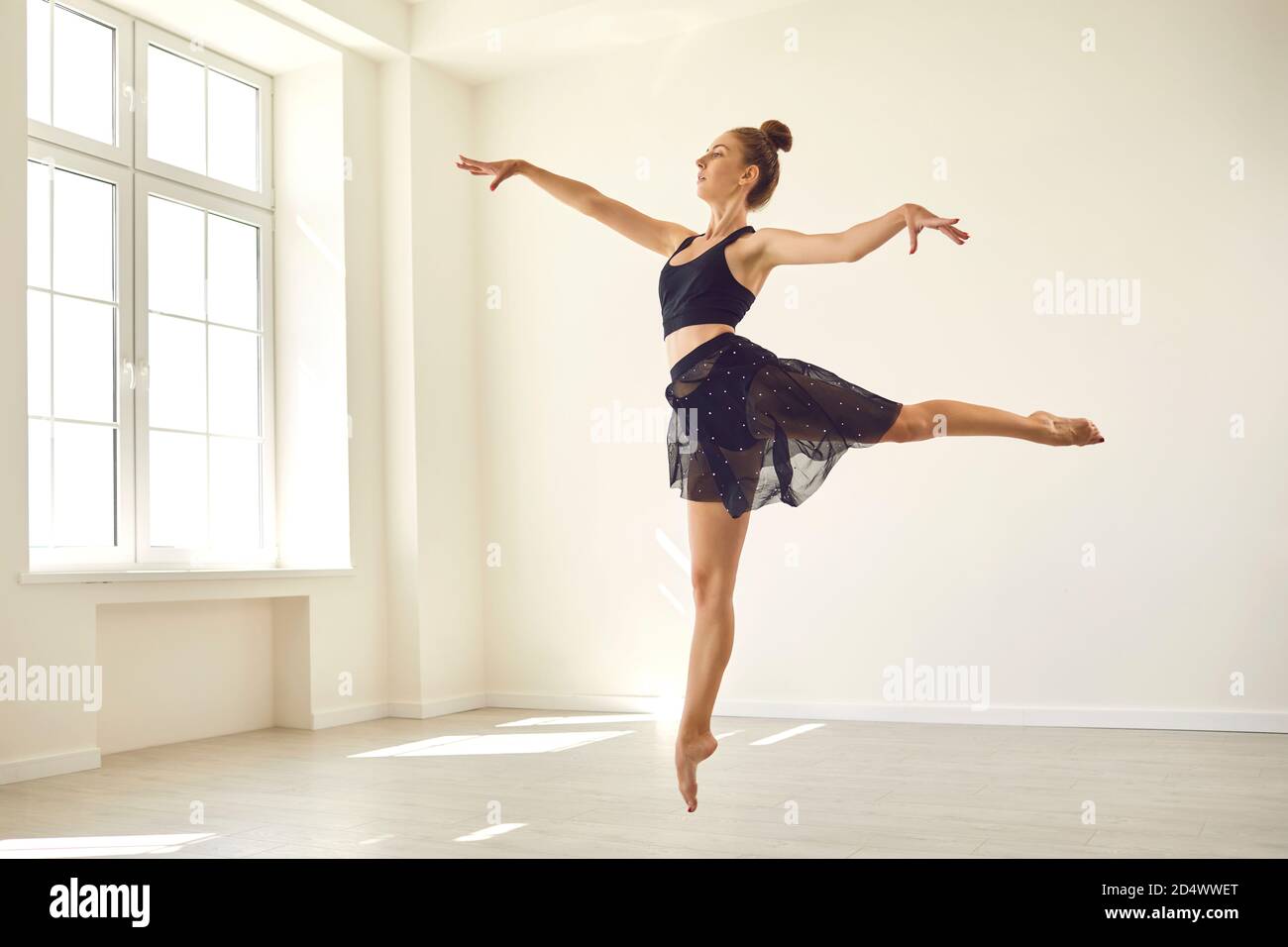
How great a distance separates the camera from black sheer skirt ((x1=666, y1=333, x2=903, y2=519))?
3266mm

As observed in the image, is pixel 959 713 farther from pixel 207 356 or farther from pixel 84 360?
pixel 84 360

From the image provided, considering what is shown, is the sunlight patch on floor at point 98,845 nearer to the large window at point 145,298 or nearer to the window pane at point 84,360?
the large window at point 145,298

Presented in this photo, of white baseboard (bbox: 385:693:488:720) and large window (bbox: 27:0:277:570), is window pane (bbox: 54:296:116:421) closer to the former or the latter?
large window (bbox: 27:0:277:570)

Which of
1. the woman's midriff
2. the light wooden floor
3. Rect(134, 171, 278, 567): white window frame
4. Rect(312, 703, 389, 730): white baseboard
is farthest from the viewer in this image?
Rect(312, 703, 389, 730): white baseboard

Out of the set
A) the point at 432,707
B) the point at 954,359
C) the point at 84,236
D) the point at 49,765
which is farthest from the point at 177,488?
the point at 954,359

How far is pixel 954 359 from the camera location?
5.35 m

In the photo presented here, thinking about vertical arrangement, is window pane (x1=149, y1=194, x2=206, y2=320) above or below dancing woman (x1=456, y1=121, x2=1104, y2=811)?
above

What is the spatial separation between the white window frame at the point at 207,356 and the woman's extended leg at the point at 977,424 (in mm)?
3513

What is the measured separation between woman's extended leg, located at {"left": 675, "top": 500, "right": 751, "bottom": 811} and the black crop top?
553mm

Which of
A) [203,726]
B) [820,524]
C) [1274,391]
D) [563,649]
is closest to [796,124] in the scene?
[820,524]

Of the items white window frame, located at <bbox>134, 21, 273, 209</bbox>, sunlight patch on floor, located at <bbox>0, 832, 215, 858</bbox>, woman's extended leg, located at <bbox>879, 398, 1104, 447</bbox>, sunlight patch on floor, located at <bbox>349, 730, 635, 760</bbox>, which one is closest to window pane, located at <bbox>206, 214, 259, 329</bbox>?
white window frame, located at <bbox>134, 21, 273, 209</bbox>

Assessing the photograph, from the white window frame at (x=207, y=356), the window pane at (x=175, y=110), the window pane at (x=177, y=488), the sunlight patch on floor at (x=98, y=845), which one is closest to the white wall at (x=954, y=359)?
the white window frame at (x=207, y=356)

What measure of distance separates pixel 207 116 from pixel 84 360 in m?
1.51

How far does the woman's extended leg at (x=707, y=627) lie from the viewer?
321 centimetres
